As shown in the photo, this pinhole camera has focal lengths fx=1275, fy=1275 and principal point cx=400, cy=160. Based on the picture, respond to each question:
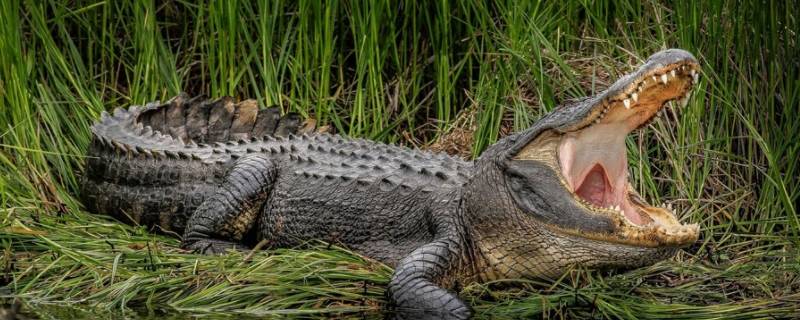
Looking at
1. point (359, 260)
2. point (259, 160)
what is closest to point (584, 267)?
point (359, 260)

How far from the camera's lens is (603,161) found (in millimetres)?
5016

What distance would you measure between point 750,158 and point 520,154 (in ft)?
4.64

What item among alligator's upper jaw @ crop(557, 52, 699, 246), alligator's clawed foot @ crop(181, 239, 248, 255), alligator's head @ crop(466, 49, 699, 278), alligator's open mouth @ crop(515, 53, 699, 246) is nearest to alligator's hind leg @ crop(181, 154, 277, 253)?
alligator's clawed foot @ crop(181, 239, 248, 255)

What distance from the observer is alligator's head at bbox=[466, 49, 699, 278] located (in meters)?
4.64

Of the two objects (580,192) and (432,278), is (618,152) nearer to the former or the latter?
(580,192)

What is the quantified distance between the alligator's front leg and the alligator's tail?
1491 millimetres

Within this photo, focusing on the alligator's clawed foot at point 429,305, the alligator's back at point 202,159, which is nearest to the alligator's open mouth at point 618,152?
the alligator's clawed foot at point 429,305

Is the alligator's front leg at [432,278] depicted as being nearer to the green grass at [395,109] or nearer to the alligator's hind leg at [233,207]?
the green grass at [395,109]

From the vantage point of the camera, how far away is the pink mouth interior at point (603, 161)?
492 centimetres

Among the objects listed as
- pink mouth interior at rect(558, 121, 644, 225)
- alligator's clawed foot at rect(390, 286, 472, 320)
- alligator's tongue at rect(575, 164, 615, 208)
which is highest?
pink mouth interior at rect(558, 121, 644, 225)

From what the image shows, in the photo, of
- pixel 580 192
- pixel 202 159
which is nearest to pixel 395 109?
pixel 202 159

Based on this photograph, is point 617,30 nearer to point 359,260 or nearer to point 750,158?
point 750,158

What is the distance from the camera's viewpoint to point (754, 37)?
5852 mm

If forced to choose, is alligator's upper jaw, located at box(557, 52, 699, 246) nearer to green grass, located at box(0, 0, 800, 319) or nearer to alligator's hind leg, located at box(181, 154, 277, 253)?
green grass, located at box(0, 0, 800, 319)
